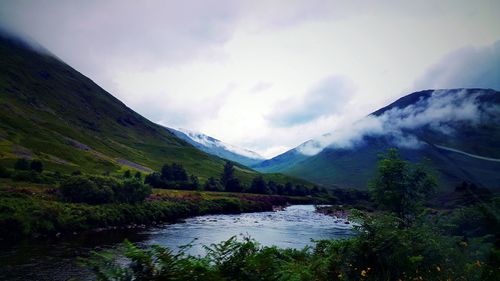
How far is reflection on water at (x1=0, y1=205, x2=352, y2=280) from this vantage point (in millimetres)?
36062

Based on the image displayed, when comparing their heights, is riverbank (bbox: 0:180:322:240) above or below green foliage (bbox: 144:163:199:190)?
below

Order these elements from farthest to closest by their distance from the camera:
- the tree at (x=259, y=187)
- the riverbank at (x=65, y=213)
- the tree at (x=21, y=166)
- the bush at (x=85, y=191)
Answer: the tree at (x=259, y=187) → the tree at (x=21, y=166) → the bush at (x=85, y=191) → the riverbank at (x=65, y=213)

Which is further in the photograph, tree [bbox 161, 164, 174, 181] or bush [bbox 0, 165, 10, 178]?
tree [bbox 161, 164, 174, 181]

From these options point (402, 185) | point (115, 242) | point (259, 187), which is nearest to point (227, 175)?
point (259, 187)

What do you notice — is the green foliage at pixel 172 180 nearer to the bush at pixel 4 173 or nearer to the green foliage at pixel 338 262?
the bush at pixel 4 173

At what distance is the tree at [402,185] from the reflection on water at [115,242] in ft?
20.5

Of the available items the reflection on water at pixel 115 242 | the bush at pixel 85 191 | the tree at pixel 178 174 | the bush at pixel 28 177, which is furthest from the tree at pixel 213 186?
the bush at pixel 85 191

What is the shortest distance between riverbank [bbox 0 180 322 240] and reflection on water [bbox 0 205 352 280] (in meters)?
3.51

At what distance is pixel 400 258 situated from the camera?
1327 centimetres

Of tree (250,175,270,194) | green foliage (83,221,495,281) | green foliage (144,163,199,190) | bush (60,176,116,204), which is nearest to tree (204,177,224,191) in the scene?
green foliage (144,163,199,190)

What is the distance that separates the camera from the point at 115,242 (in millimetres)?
52469

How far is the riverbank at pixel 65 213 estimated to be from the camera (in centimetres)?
5194

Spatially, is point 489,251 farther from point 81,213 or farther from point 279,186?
point 279,186

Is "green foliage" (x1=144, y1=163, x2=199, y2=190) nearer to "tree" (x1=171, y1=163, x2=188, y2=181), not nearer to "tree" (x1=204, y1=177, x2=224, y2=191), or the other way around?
"tree" (x1=171, y1=163, x2=188, y2=181)
